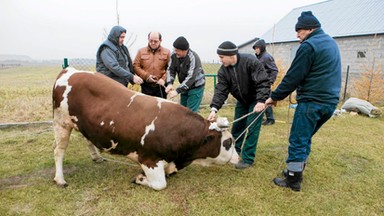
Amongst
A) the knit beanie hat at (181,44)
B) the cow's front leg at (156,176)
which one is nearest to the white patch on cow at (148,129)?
the cow's front leg at (156,176)

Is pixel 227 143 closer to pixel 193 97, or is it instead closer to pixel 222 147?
pixel 222 147

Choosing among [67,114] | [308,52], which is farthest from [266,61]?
[67,114]

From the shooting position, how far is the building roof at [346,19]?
1878 cm

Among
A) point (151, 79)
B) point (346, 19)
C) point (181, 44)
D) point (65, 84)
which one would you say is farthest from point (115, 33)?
point (346, 19)

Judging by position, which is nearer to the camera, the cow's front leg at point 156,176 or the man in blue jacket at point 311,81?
the man in blue jacket at point 311,81

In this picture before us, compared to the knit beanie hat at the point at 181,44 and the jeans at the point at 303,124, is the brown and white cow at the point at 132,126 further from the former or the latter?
the knit beanie hat at the point at 181,44

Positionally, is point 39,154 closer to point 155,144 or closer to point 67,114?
point 67,114

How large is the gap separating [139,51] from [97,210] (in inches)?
106

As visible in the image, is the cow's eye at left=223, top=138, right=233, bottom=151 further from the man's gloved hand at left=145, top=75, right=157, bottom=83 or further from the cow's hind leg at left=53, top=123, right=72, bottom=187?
the cow's hind leg at left=53, top=123, right=72, bottom=187

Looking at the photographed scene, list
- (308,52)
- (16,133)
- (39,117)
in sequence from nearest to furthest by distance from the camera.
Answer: (308,52) → (16,133) → (39,117)

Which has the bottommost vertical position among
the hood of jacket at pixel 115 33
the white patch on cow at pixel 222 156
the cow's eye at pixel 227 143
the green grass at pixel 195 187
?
the green grass at pixel 195 187

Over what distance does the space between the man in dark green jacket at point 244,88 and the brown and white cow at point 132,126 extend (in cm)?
48

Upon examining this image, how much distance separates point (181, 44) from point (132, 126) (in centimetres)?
174

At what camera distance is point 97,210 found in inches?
121
